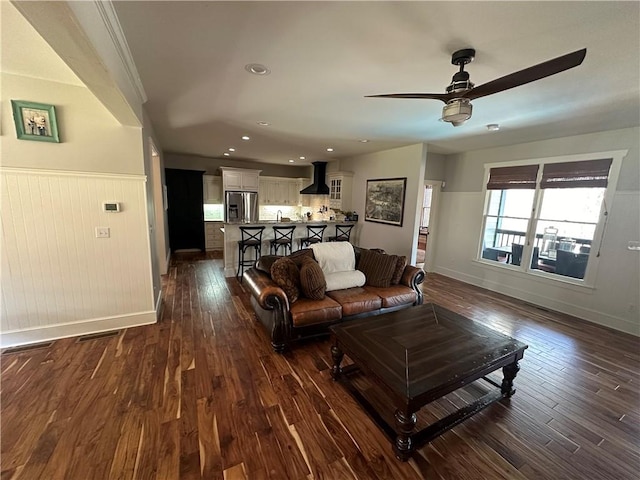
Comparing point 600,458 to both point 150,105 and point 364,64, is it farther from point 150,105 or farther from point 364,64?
point 150,105

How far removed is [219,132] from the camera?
4449 mm

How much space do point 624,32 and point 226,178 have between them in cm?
723

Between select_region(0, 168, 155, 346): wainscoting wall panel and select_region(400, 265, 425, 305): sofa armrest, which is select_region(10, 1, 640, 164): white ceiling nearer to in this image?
select_region(0, 168, 155, 346): wainscoting wall panel

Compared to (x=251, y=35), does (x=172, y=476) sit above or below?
below

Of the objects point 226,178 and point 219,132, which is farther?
point 226,178

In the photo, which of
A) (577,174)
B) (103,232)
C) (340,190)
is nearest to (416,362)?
(103,232)

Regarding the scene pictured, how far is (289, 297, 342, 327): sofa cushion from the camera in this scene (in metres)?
2.75

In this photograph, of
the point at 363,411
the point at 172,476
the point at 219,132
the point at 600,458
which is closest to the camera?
the point at 172,476

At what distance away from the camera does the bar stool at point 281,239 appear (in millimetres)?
5499

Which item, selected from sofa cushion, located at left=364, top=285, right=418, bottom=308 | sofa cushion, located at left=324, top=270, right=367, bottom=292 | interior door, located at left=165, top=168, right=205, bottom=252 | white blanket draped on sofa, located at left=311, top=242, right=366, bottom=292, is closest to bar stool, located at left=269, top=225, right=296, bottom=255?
white blanket draped on sofa, located at left=311, top=242, right=366, bottom=292

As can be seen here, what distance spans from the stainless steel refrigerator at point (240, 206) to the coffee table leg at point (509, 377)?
263 inches

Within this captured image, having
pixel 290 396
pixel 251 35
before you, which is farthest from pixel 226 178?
pixel 290 396

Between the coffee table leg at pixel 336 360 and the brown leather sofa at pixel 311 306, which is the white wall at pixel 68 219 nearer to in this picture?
the brown leather sofa at pixel 311 306

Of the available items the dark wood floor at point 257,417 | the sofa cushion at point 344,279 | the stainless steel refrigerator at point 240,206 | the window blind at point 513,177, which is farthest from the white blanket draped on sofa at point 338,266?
the stainless steel refrigerator at point 240,206
